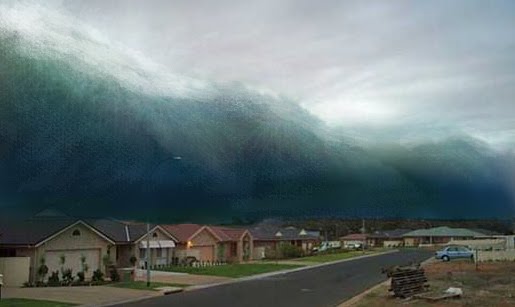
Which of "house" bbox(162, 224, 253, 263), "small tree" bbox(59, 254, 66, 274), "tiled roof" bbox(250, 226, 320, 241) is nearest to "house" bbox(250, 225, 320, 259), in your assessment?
"tiled roof" bbox(250, 226, 320, 241)

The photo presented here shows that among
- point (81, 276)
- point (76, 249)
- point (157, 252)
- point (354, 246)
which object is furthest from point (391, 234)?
point (81, 276)

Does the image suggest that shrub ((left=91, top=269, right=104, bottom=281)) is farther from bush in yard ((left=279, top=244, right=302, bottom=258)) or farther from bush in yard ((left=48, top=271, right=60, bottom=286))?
bush in yard ((left=279, top=244, right=302, bottom=258))

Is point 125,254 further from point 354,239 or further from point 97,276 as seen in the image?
point 354,239

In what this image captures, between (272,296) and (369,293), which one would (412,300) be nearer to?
(369,293)

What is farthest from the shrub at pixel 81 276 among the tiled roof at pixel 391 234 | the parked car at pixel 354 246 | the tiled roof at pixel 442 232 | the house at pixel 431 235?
the tiled roof at pixel 391 234

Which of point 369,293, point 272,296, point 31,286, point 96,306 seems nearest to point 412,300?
point 369,293
